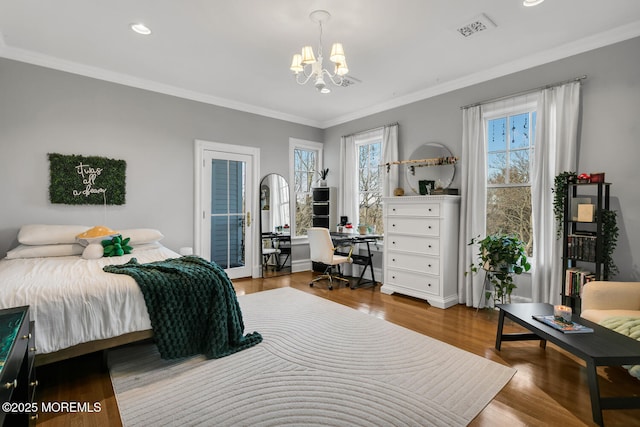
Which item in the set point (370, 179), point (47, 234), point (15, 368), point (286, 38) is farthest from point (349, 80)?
point (15, 368)

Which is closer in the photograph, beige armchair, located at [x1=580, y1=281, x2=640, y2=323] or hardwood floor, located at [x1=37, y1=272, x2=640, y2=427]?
hardwood floor, located at [x1=37, y1=272, x2=640, y2=427]

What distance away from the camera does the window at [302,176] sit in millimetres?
5949

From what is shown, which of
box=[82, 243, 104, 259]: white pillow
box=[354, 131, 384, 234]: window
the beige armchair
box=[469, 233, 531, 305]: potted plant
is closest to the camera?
the beige armchair

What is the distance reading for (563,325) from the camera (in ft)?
7.37

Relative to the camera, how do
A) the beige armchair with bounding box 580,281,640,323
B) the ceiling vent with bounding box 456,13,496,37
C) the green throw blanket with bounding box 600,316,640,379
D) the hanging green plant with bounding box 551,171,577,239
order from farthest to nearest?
1. the hanging green plant with bounding box 551,171,577,239
2. the ceiling vent with bounding box 456,13,496,37
3. the beige armchair with bounding box 580,281,640,323
4. the green throw blanket with bounding box 600,316,640,379

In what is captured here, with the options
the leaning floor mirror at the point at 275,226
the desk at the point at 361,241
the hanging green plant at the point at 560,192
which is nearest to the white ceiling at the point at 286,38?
the hanging green plant at the point at 560,192

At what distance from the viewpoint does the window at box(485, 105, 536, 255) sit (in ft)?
12.2

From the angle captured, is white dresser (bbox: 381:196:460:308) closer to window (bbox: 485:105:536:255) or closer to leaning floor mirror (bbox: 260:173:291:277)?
window (bbox: 485:105:536:255)

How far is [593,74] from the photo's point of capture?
3.13m

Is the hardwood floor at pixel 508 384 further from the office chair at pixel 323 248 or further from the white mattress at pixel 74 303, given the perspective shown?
the office chair at pixel 323 248

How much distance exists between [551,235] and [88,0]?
4.80m

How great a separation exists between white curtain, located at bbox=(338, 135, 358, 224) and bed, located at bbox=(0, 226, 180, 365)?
391cm

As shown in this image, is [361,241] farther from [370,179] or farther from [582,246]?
[582,246]

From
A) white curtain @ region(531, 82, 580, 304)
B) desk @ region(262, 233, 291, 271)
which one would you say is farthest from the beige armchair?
desk @ region(262, 233, 291, 271)
